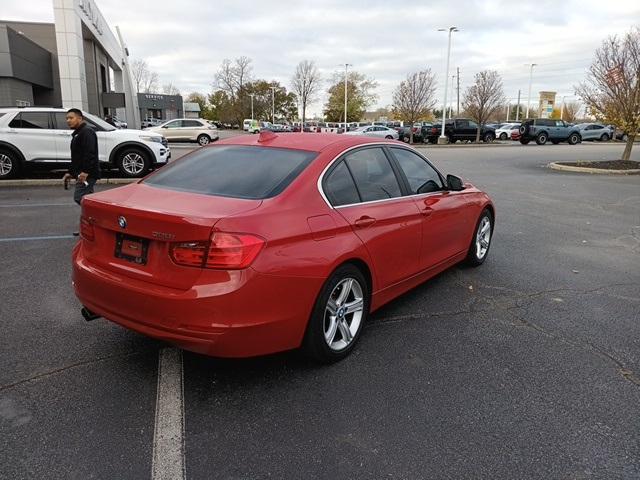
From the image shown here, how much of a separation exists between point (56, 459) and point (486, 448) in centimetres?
Result: 218

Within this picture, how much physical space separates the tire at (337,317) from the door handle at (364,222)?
11.9 inches

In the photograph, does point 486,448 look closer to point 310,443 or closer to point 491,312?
point 310,443

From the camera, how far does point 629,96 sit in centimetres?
1788

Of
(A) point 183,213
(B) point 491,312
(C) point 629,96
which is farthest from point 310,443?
(C) point 629,96

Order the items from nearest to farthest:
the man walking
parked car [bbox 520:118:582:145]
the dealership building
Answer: the man walking
the dealership building
parked car [bbox 520:118:582:145]

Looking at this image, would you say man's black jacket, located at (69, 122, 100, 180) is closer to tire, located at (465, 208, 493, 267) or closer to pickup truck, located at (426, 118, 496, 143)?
tire, located at (465, 208, 493, 267)

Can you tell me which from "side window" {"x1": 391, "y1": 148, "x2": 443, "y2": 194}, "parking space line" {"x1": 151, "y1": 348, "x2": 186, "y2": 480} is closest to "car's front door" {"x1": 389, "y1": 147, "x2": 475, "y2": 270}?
"side window" {"x1": 391, "y1": 148, "x2": 443, "y2": 194}

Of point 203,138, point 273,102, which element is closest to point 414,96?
point 203,138

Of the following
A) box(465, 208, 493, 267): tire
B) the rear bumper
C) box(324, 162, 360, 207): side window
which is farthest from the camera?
box(465, 208, 493, 267): tire

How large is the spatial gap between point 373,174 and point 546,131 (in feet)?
130

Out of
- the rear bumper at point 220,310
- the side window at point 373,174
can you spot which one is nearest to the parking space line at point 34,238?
the rear bumper at point 220,310

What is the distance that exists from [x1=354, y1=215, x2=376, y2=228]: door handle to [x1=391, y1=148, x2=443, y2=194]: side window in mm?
854

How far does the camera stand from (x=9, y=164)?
1233 centimetres

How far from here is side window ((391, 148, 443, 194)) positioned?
4.59 meters
